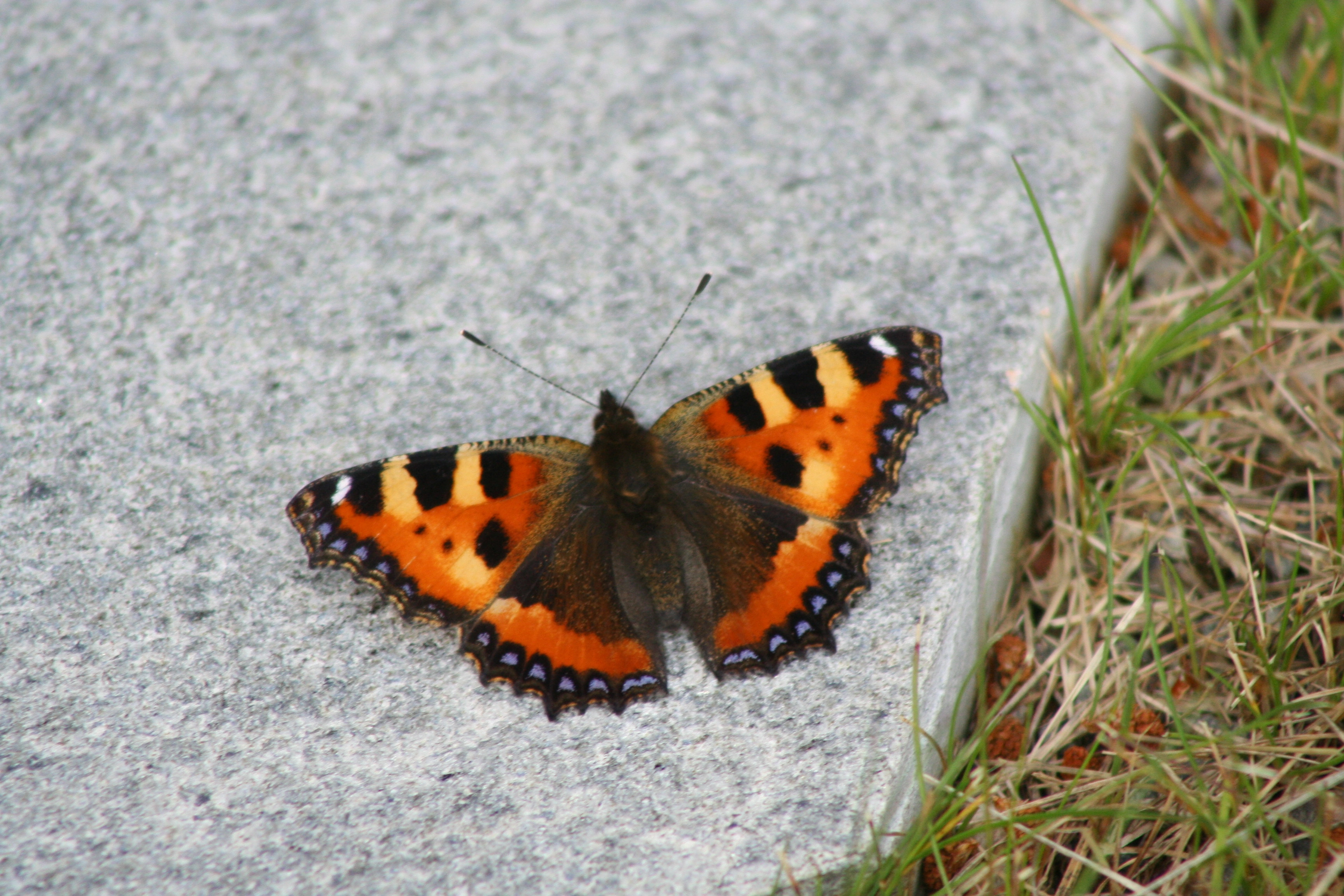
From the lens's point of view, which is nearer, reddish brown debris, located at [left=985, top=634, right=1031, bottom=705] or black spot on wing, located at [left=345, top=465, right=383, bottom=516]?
black spot on wing, located at [left=345, top=465, right=383, bottom=516]

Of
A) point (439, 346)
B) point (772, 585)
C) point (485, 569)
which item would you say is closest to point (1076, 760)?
point (772, 585)

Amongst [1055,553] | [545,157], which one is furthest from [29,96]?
[1055,553]

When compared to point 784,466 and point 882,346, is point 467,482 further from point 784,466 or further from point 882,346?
point 882,346

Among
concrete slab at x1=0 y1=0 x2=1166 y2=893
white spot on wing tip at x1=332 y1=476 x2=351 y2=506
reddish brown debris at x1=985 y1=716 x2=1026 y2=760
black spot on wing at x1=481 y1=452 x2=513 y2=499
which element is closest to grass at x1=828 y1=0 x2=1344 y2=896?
reddish brown debris at x1=985 y1=716 x2=1026 y2=760

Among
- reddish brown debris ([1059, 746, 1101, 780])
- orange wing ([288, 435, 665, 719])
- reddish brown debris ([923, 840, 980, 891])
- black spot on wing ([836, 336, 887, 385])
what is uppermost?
black spot on wing ([836, 336, 887, 385])

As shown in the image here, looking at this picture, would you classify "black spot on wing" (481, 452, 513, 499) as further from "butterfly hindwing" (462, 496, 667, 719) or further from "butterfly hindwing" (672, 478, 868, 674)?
"butterfly hindwing" (672, 478, 868, 674)

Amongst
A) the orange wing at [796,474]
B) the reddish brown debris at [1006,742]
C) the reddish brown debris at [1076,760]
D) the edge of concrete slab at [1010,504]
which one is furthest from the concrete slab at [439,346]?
the reddish brown debris at [1076,760]
